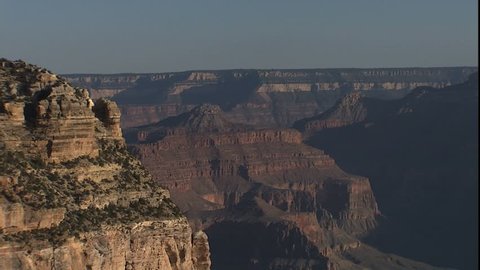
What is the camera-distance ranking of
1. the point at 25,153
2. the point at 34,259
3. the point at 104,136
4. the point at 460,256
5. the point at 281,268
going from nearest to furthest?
the point at 34,259 < the point at 25,153 < the point at 104,136 < the point at 281,268 < the point at 460,256

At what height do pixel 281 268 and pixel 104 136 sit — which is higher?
pixel 104 136

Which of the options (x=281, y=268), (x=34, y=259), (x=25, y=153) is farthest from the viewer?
(x=281, y=268)

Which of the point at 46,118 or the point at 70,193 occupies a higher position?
the point at 46,118

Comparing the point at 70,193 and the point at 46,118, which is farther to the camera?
the point at 46,118

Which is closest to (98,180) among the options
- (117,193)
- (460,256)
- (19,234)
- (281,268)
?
(117,193)

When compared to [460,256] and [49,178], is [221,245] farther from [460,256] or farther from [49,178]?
[49,178]
